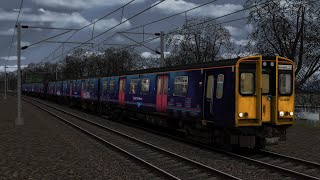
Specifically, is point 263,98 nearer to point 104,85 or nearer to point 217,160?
point 217,160

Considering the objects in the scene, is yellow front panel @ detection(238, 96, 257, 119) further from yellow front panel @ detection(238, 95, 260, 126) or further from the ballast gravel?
the ballast gravel

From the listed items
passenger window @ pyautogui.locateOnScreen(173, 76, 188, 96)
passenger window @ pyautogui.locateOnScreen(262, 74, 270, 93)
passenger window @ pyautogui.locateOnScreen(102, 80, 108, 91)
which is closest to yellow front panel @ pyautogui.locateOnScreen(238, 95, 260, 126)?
passenger window @ pyautogui.locateOnScreen(262, 74, 270, 93)

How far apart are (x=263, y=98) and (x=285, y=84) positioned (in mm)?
1017

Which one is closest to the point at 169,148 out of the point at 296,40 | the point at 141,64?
the point at 296,40

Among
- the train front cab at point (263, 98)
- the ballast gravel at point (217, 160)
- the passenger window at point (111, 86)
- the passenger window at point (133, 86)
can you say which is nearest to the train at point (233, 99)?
the train front cab at point (263, 98)

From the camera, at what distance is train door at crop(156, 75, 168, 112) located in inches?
675

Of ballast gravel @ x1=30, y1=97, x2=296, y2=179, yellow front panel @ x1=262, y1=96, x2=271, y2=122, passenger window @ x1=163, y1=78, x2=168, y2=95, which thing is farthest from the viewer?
passenger window @ x1=163, y1=78, x2=168, y2=95

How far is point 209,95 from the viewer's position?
13.6 m

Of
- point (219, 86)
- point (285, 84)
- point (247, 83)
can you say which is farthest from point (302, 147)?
point (219, 86)

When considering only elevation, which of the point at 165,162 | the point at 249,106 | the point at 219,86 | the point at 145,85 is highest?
the point at 145,85

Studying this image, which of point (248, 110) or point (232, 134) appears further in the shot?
point (232, 134)

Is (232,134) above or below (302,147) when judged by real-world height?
above

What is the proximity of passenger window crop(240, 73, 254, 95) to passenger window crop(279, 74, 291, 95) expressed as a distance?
1.09 m

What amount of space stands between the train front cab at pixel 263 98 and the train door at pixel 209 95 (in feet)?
4.04
